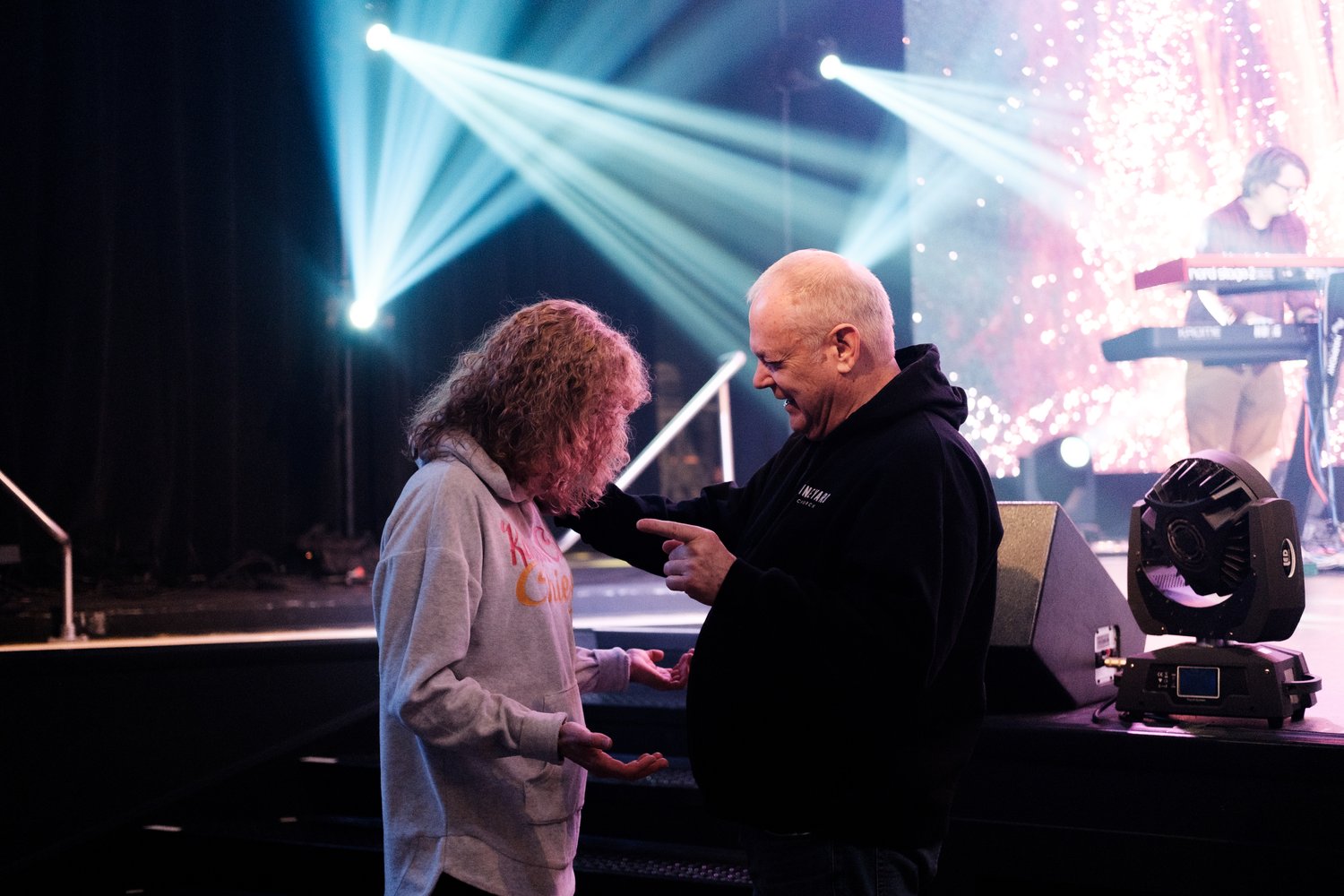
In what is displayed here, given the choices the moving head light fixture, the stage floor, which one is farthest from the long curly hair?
the stage floor

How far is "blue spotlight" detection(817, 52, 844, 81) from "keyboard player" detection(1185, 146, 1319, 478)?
2.31 metres

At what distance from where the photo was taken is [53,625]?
150 inches

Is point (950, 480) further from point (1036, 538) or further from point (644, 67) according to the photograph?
point (644, 67)

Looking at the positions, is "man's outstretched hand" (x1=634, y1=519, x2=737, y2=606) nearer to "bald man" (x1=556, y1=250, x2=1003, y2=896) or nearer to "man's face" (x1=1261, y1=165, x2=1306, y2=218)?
"bald man" (x1=556, y1=250, x2=1003, y2=896)

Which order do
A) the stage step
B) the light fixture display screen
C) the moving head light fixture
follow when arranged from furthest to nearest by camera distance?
the light fixture display screen
the stage step
the moving head light fixture

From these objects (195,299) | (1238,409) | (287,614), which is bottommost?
(287,614)

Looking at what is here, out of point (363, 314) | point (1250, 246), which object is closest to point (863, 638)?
point (1250, 246)

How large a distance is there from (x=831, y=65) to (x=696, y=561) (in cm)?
489

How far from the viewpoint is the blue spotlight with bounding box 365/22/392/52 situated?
5.79 meters

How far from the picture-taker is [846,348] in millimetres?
1600

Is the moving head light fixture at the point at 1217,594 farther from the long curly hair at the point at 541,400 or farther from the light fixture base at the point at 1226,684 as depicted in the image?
the long curly hair at the point at 541,400

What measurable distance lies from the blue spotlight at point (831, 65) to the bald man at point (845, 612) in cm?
448

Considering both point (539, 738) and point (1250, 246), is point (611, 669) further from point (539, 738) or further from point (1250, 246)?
point (1250, 246)

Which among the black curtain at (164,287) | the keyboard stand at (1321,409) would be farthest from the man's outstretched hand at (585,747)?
the black curtain at (164,287)
